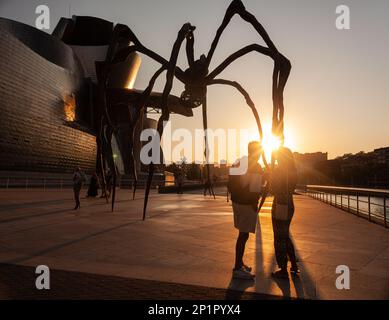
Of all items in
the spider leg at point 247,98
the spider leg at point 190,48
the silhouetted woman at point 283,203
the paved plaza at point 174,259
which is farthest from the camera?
the spider leg at point 247,98

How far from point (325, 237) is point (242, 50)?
4.11 m

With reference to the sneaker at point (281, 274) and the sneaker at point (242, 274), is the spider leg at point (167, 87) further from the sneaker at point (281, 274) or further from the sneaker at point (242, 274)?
Result: the sneaker at point (281, 274)

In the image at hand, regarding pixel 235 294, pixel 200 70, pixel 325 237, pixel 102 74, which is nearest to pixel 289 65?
pixel 200 70

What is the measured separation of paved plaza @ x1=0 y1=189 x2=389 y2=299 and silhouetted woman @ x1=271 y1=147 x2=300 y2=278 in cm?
35

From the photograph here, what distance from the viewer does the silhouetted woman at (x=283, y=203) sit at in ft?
14.3

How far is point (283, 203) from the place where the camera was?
174 inches

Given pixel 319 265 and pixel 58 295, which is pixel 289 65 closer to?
pixel 319 265

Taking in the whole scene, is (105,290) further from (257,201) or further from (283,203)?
(283,203)

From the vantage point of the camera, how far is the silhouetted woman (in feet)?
14.3

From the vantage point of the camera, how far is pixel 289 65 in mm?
6789

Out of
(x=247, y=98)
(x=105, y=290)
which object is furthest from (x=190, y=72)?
(x=105, y=290)

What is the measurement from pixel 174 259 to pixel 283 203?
5.76ft

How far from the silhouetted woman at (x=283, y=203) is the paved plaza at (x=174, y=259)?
35 centimetres

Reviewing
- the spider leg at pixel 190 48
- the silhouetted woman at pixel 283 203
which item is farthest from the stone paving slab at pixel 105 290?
the spider leg at pixel 190 48
